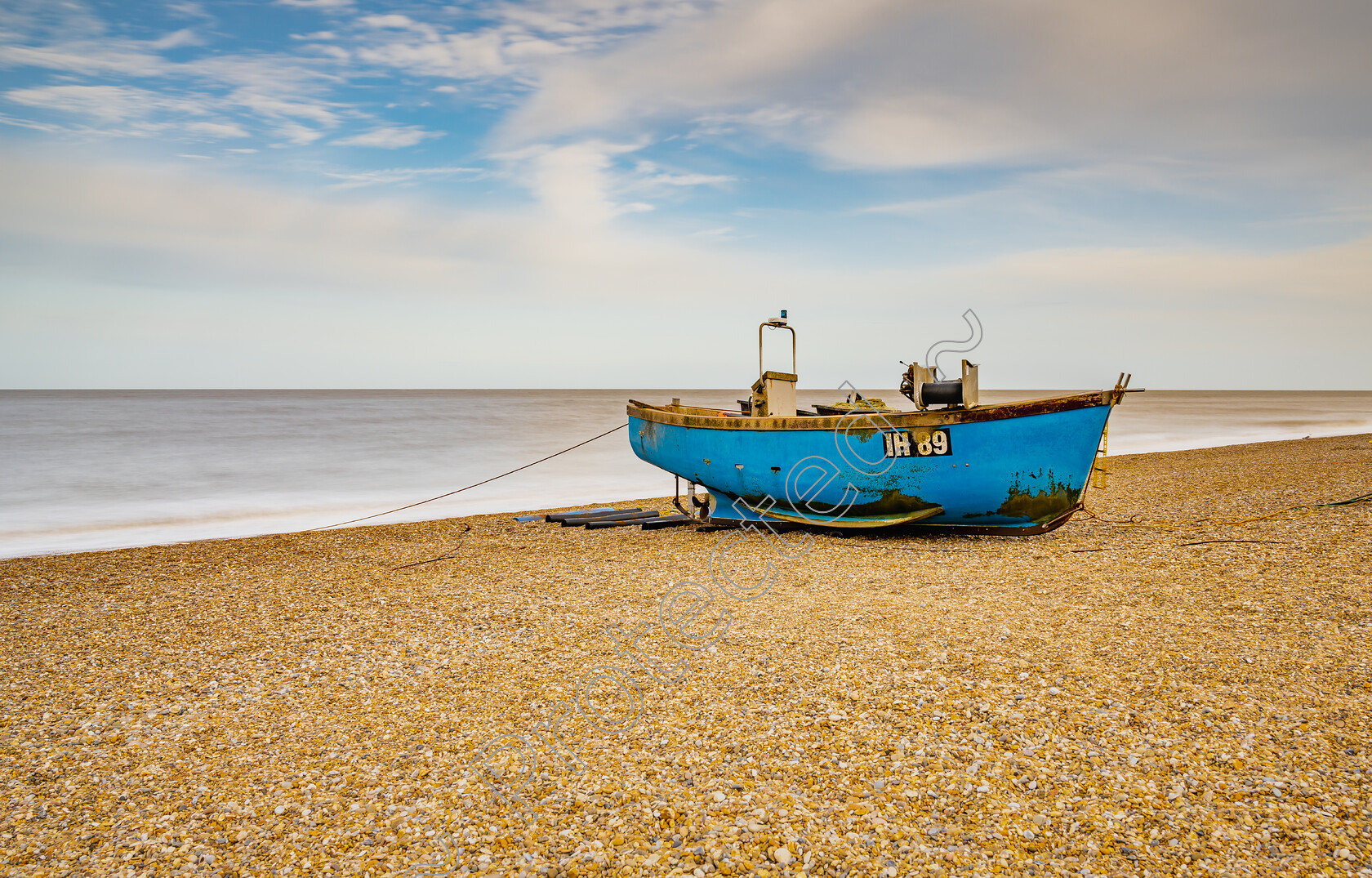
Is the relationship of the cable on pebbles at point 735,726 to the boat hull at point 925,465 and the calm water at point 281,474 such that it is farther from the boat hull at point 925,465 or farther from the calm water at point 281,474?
the calm water at point 281,474

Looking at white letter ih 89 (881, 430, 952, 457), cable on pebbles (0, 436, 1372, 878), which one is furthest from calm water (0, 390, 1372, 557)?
white letter ih 89 (881, 430, 952, 457)

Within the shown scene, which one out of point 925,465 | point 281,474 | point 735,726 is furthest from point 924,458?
point 281,474

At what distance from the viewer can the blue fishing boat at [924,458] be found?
27.5 ft

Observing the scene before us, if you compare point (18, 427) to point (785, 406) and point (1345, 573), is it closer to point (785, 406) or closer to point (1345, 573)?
point (785, 406)

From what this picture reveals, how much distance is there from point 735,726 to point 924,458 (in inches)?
217

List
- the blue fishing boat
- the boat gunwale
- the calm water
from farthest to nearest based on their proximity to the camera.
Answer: the calm water < the blue fishing boat < the boat gunwale

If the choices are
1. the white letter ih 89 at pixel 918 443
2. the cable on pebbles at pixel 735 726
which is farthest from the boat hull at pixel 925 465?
the cable on pebbles at pixel 735 726

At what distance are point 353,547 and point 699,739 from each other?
25.2 ft

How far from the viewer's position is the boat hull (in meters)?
8.38

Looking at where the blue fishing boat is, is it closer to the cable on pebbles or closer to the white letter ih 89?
the white letter ih 89

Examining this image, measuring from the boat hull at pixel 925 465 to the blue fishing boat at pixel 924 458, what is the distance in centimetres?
1

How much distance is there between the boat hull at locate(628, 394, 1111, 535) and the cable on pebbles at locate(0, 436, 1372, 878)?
1299 millimetres

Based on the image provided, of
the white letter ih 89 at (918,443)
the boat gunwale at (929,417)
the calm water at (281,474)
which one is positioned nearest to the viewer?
the boat gunwale at (929,417)

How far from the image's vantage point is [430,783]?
351cm
